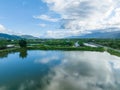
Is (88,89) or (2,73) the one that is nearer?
(88,89)

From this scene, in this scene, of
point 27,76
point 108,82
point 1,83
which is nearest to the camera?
point 1,83

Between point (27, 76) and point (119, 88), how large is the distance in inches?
418

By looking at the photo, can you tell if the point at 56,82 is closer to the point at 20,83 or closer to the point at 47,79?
the point at 47,79

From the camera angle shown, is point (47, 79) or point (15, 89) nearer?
point (15, 89)

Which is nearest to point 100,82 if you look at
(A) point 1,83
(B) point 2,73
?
(A) point 1,83

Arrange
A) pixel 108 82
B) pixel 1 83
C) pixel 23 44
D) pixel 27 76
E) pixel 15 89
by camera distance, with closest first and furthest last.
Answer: pixel 15 89
pixel 1 83
pixel 108 82
pixel 27 76
pixel 23 44

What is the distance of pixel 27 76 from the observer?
23078 millimetres

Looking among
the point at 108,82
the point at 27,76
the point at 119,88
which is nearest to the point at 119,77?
the point at 108,82

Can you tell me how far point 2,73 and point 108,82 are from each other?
12976 mm

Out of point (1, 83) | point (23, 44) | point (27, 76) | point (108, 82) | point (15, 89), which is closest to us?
point (15, 89)

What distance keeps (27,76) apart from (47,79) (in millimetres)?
2776

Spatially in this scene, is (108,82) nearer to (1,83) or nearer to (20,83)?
(20,83)

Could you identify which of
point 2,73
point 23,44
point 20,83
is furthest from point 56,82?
point 23,44

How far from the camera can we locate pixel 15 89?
57.7ft
